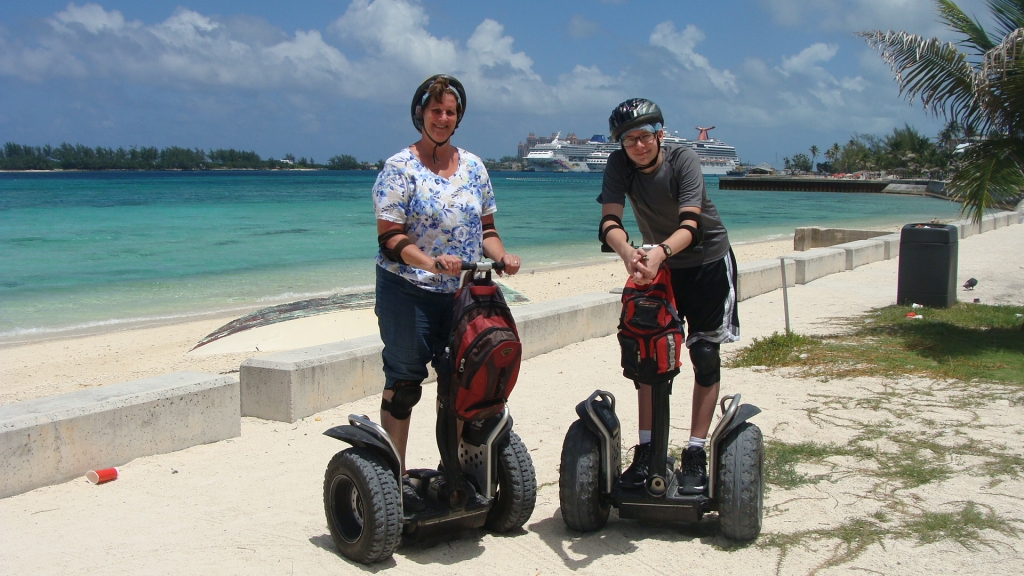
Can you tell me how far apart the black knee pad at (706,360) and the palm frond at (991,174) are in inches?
191

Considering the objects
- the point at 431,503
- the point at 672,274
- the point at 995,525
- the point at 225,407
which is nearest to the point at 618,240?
the point at 672,274

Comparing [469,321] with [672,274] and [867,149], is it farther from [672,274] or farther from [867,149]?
[867,149]

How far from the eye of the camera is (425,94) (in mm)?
3344

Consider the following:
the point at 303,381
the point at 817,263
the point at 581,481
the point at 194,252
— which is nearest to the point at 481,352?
the point at 581,481

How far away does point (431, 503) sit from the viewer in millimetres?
3455

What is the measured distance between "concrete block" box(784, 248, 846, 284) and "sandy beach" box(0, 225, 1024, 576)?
5.67m

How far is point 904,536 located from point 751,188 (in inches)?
3868

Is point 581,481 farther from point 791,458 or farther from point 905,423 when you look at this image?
point 905,423

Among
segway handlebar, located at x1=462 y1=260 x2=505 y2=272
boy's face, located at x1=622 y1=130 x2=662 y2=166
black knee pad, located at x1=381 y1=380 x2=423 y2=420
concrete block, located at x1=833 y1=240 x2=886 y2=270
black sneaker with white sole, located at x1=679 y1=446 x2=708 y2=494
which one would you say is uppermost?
boy's face, located at x1=622 y1=130 x2=662 y2=166

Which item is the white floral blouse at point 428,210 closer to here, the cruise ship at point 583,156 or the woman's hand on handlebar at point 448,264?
the woman's hand on handlebar at point 448,264

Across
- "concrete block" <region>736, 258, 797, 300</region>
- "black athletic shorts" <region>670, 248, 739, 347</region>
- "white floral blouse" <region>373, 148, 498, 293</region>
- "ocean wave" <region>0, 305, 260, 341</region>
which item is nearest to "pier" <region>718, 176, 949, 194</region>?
"concrete block" <region>736, 258, 797, 300</region>

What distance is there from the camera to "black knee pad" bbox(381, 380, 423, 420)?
336cm

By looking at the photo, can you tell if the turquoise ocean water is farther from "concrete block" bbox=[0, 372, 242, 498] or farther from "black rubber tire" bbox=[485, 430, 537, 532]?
"black rubber tire" bbox=[485, 430, 537, 532]

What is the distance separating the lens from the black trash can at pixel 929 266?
29.7 ft
